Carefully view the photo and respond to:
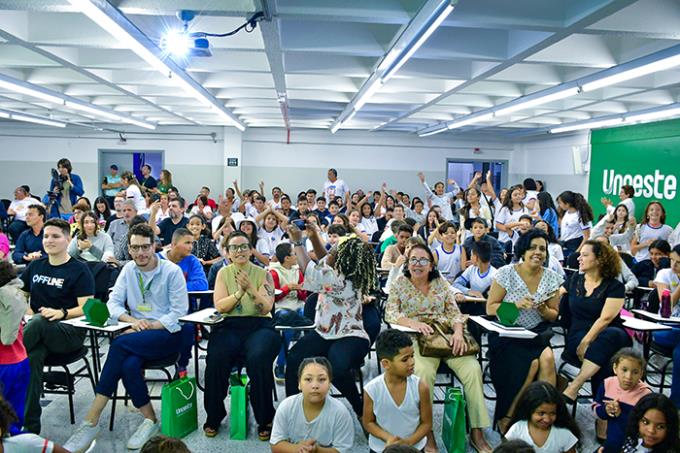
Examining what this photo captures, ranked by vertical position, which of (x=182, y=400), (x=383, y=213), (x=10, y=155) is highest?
(x=10, y=155)

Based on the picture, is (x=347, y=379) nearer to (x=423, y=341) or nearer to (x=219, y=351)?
(x=423, y=341)

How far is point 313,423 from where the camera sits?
281cm

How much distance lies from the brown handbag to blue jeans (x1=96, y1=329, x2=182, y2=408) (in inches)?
67.8

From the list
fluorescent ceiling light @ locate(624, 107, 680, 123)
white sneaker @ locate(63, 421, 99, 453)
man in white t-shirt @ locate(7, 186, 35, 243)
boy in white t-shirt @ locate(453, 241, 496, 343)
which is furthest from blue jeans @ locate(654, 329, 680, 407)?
man in white t-shirt @ locate(7, 186, 35, 243)

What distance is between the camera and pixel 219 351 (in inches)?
137

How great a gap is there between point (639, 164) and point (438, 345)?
8431 millimetres

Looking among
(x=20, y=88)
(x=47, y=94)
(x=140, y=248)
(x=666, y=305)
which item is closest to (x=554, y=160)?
(x=666, y=305)

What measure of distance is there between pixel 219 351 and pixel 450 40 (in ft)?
11.5

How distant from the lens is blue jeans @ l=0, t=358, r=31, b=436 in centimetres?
289

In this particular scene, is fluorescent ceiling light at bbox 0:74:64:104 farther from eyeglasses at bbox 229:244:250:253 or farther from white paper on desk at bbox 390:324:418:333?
white paper on desk at bbox 390:324:418:333

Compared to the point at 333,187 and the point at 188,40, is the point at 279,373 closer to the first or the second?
the point at 188,40

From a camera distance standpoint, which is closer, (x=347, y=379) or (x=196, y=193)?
(x=347, y=379)

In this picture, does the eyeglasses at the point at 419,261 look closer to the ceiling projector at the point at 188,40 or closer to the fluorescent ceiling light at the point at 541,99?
the ceiling projector at the point at 188,40

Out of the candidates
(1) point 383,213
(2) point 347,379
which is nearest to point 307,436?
(2) point 347,379
